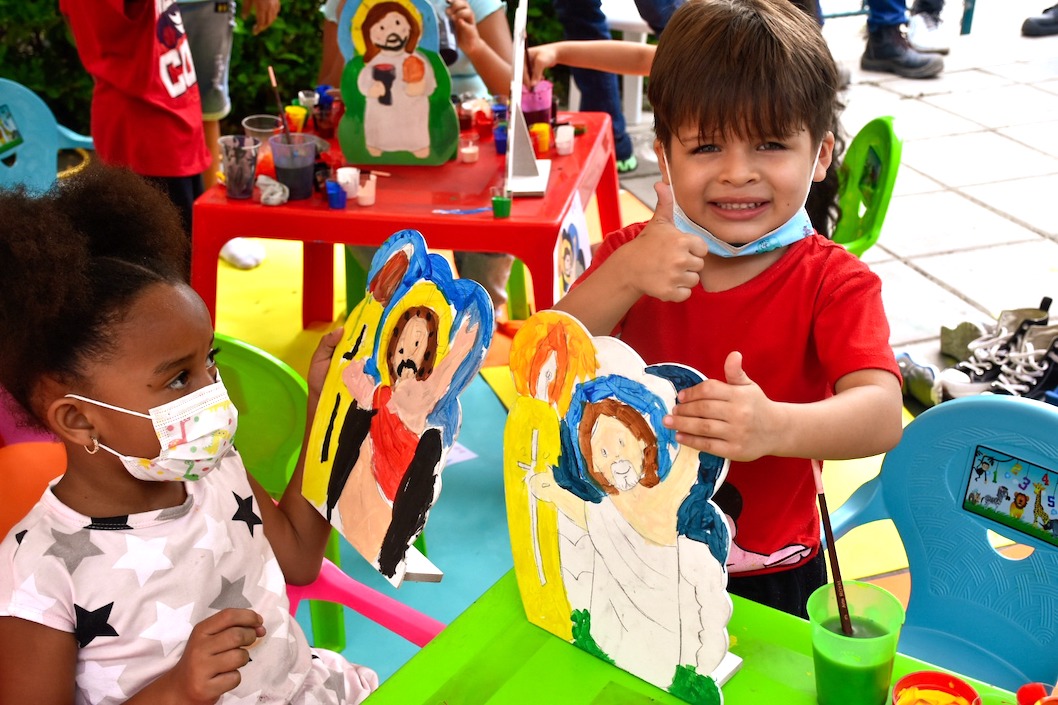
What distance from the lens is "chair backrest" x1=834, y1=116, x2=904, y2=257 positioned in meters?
2.71

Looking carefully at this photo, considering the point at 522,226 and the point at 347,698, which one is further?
the point at 522,226

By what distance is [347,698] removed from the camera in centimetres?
151

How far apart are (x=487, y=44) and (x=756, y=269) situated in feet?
7.04

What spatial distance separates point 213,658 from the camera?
4.10 feet

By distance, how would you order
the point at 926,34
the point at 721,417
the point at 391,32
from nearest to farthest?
the point at 721,417, the point at 391,32, the point at 926,34

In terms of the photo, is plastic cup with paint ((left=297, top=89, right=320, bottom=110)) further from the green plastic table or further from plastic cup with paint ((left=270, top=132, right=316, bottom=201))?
the green plastic table

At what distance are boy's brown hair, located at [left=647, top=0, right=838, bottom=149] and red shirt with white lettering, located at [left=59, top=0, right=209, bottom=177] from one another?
2272mm

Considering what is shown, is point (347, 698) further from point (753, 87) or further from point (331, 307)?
point (331, 307)

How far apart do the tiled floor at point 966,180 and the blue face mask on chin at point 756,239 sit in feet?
7.10

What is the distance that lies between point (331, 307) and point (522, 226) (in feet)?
4.68

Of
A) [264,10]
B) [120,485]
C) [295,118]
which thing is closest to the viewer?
[120,485]

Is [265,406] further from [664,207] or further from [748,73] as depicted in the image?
[748,73]

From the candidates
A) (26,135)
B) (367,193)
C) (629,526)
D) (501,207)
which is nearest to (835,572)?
(629,526)

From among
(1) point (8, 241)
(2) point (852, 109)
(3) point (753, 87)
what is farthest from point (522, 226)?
(2) point (852, 109)
